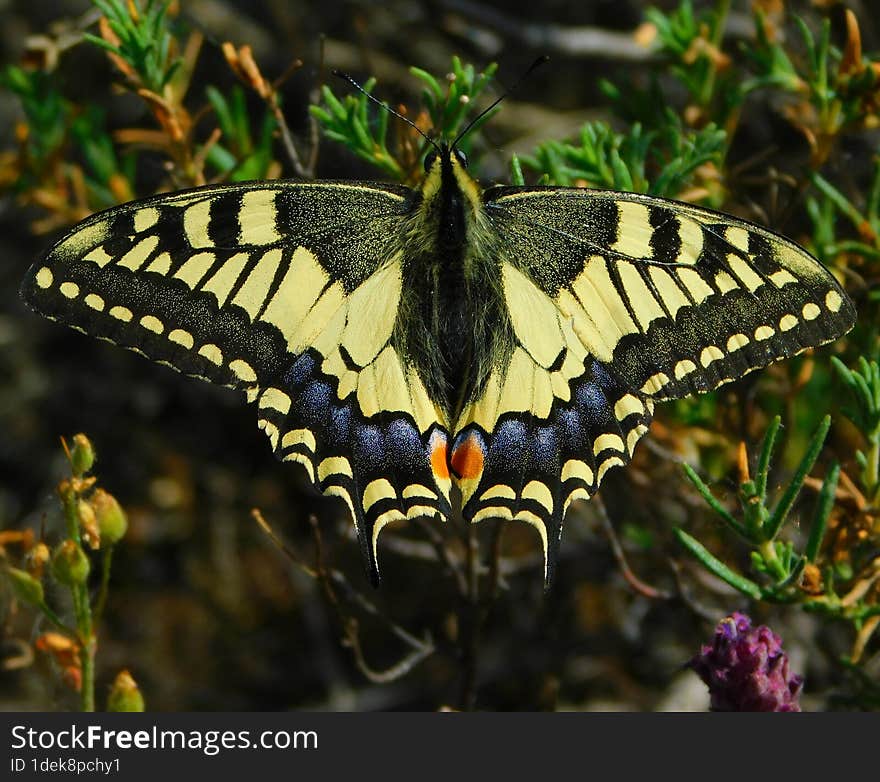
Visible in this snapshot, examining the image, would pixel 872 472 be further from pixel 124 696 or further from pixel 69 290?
pixel 69 290

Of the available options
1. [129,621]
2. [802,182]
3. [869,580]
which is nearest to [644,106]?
[802,182]

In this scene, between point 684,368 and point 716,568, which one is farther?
point 684,368

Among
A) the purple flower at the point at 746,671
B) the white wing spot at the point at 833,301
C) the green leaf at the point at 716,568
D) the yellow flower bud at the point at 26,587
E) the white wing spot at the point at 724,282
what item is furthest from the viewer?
the white wing spot at the point at 724,282

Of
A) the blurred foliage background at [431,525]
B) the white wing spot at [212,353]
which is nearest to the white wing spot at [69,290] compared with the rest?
the white wing spot at [212,353]

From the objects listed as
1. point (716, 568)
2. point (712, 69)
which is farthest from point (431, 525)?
point (712, 69)

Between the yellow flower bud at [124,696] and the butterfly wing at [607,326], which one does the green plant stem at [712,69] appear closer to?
the butterfly wing at [607,326]

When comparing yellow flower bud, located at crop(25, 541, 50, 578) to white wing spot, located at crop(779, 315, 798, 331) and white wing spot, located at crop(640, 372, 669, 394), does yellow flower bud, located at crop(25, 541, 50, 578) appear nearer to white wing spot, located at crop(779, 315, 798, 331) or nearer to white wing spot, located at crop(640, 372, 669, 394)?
white wing spot, located at crop(640, 372, 669, 394)

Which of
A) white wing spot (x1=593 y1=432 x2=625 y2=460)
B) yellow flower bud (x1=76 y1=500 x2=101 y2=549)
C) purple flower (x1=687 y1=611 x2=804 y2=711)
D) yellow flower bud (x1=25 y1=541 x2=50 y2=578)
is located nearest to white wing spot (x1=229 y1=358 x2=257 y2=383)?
yellow flower bud (x1=76 y1=500 x2=101 y2=549)
